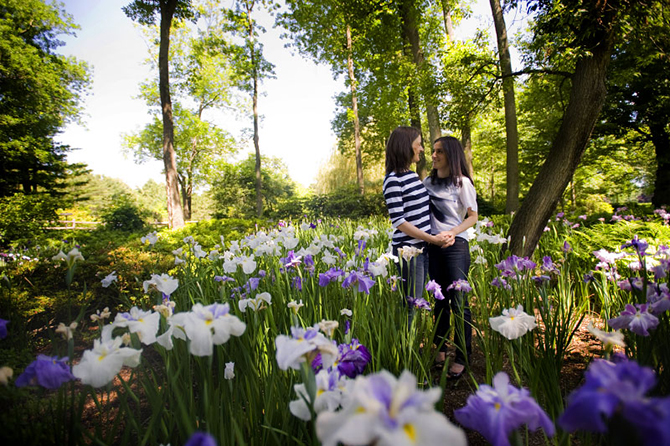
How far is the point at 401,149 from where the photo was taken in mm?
2404

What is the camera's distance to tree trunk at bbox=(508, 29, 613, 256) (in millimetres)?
3533

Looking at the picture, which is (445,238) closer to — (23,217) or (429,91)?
(429,91)

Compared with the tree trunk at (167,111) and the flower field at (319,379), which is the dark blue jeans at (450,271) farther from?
the tree trunk at (167,111)

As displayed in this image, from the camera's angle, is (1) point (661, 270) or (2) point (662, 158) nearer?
(1) point (661, 270)

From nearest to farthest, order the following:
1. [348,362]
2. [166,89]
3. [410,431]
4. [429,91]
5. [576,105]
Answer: [410,431]
[348,362]
[576,105]
[429,91]
[166,89]

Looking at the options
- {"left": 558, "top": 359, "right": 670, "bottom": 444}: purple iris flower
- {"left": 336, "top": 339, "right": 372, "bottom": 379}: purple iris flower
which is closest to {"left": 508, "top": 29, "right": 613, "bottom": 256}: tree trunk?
{"left": 336, "top": 339, "right": 372, "bottom": 379}: purple iris flower

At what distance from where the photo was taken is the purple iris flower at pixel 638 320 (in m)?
1.07

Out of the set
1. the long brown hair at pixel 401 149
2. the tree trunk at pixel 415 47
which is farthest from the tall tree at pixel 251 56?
the long brown hair at pixel 401 149

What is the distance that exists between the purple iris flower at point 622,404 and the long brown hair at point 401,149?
6.71 ft

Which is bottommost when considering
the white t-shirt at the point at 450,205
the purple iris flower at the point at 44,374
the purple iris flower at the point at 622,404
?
the purple iris flower at the point at 44,374

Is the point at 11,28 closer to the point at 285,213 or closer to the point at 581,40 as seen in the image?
the point at 285,213

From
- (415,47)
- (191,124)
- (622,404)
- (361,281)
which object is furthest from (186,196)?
(622,404)

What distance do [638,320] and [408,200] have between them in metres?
1.52

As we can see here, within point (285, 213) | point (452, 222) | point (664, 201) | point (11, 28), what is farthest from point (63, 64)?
point (664, 201)
